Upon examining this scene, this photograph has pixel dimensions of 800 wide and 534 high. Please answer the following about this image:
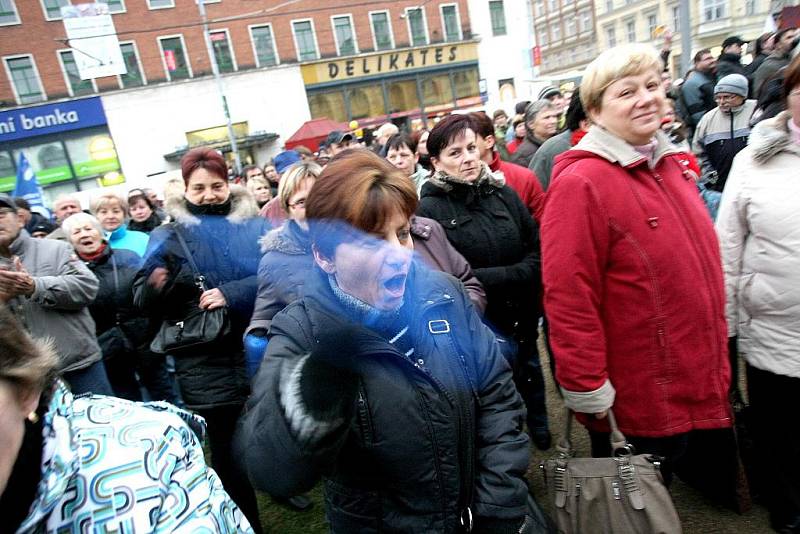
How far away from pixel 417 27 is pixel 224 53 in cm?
A: 1062

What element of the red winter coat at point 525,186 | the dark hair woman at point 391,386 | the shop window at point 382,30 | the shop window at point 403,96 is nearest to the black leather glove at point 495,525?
the dark hair woman at point 391,386

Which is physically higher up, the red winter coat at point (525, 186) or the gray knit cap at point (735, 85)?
the gray knit cap at point (735, 85)

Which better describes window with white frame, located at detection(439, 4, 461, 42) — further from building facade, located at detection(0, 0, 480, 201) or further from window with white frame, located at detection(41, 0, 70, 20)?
window with white frame, located at detection(41, 0, 70, 20)

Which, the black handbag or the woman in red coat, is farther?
the black handbag

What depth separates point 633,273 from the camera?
64.5 inches

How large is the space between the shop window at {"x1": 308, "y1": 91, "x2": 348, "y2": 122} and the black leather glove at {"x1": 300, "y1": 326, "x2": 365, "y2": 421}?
26.4 meters

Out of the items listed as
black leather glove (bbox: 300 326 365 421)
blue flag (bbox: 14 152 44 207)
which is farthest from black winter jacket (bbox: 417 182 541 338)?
blue flag (bbox: 14 152 44 207)

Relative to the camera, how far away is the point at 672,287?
1.62 m

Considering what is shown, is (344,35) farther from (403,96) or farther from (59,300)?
(59,300)

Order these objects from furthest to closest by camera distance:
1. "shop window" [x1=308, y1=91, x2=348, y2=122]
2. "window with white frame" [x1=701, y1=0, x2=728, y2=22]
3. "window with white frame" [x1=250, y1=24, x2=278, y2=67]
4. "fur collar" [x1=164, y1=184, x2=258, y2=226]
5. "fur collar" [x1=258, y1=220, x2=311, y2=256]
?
1. "shop window" [x1=308, y1=91, x2=348, y2=122]
2. "window with white frame" [x1=250, y1=24, x2=278, y2=67]
3. "window with white frame" [x1=701, y1=0, x2=728, y2=22]
4. "fur collar" [x1=164, y1=184, x2=258, y2=226]
5. "fur collar" [x1=258, y1=220, x2=311, y2=256]

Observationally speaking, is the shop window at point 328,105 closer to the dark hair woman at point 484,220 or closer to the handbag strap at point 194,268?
the dark hair woman at point 484,220

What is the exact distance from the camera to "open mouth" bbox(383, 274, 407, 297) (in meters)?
1.20

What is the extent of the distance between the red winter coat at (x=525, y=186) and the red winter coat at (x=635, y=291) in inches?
47.7

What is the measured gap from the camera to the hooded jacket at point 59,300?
2.61 meters
